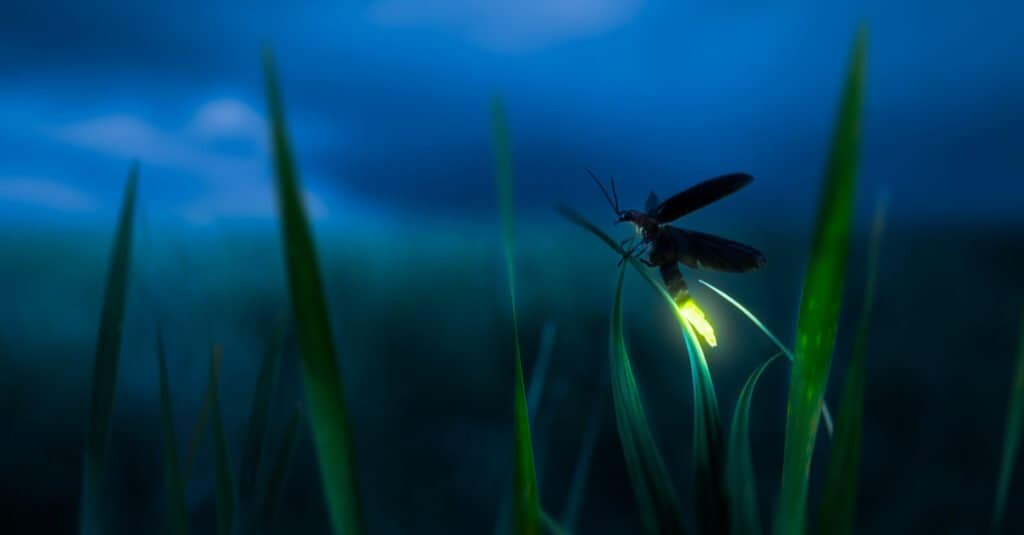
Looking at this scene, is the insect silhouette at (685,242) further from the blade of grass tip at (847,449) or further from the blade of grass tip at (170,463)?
the blade of grass tip at (170,463)

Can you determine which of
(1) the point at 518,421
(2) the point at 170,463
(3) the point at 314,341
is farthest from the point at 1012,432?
(2) the point at 170,463

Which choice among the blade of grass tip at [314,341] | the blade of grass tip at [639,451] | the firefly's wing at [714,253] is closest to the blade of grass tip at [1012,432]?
the firefly's wing at [714,253]

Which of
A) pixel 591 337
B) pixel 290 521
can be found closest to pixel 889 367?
pixel 591 337

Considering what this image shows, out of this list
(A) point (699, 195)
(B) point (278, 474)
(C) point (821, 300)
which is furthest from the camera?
(A) point (699, 195)

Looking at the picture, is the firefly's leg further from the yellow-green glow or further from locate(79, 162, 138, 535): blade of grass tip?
locate(79, 162, 138, 535): blade of grass tip

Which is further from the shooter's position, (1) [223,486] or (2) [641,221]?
(2) [641,221]

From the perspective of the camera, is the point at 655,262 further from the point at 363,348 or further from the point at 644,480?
the point at 363,348

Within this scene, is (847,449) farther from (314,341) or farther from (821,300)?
(314,341)
